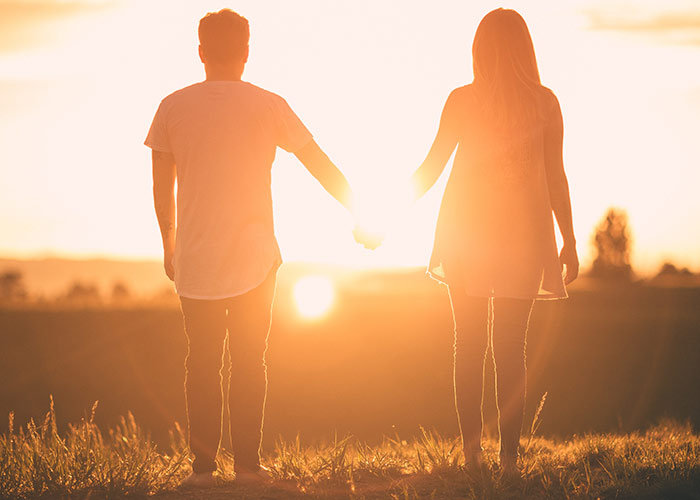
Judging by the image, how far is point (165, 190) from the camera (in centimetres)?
390

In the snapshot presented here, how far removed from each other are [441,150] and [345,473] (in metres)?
1.59

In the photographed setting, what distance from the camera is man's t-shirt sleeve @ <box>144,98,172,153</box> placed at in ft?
12.7

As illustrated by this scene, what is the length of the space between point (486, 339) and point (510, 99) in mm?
1110

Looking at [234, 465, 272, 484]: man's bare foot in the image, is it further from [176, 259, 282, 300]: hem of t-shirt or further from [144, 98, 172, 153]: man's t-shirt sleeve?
[144, 98, 172, 153]: man's t-shirt sleeve

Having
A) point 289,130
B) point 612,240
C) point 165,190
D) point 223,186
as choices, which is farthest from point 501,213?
point 612,240

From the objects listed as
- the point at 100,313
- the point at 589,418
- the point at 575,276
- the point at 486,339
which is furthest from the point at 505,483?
the point at 100,313

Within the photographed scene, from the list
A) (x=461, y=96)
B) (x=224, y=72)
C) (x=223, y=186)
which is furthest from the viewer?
(x=461, y=96)

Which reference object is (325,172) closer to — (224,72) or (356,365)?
(224,72)

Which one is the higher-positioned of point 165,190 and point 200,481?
point 165,190

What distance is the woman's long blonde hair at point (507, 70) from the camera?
388cm

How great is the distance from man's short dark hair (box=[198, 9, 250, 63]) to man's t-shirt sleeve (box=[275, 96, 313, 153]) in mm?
285

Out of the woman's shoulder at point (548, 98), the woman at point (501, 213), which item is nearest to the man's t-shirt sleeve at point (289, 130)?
the woman at point (501, 213)

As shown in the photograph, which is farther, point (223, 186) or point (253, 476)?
point (253, 476)

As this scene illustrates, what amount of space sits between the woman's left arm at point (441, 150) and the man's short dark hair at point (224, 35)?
3.22ft
